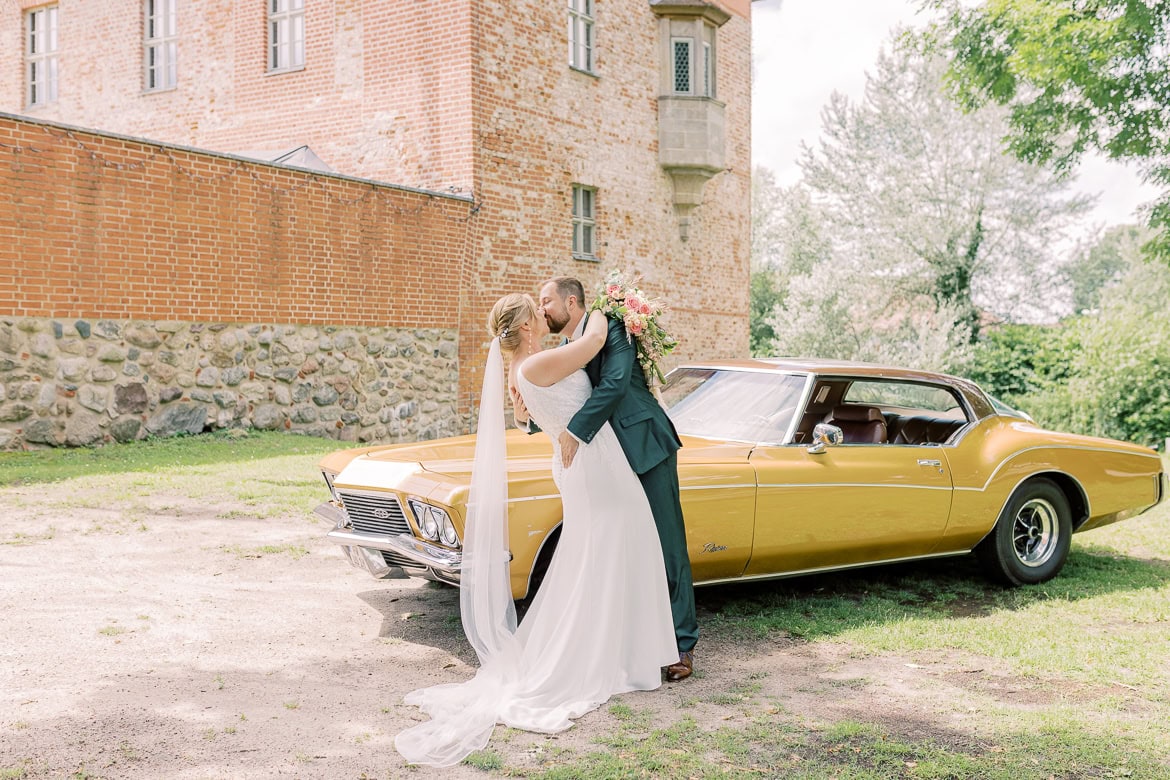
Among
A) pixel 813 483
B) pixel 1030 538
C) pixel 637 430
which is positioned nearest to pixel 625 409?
pixel 637 430

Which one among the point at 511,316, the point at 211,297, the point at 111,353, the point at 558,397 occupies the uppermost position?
the point at 211,297

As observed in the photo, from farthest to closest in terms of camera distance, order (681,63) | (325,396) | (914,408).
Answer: (681,63)
(325,396)
(914,408)

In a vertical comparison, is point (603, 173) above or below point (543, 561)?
above

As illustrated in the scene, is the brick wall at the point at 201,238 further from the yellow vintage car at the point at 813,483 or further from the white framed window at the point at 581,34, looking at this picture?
the yellow vintage car at the point at 813,483

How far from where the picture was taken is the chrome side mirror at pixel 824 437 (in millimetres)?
6254

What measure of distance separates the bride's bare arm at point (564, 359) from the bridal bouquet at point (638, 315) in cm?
15

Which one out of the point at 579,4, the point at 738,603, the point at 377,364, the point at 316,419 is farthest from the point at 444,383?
the point at 738,603

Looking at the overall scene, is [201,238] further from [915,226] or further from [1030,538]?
[915,226]

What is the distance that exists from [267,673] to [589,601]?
1527 mm

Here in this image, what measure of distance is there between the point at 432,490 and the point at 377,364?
1022 centimetres

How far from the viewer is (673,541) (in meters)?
5.12

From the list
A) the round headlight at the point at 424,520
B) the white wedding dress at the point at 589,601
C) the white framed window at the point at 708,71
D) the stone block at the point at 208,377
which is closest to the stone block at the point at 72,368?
the stone block at the point at 208,377

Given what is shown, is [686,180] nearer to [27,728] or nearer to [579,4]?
[579,4]

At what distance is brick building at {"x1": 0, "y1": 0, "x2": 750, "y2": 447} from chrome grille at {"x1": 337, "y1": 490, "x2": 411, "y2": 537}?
6881 mm
